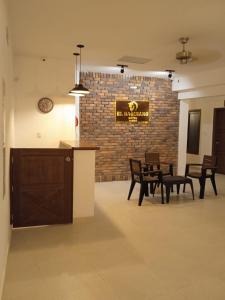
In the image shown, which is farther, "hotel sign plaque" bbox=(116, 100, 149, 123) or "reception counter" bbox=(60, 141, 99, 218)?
"hotel sign plaque" bbox=(116, 100, 149, 123)

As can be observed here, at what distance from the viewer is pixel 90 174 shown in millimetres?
4254

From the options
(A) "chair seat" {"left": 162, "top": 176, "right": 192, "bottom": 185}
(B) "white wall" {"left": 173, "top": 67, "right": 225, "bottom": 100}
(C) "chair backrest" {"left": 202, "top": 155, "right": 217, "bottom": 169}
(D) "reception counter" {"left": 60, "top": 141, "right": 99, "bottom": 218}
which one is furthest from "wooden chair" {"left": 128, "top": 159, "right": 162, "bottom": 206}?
(B) "white wall" {"left": 173, "top": 67, "right": 225, "bottom": 100}

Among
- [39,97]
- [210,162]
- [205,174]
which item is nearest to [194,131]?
[210,162]

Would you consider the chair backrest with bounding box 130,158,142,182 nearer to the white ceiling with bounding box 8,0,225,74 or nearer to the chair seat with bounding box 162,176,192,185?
the chair seat with bounding box 162,176,192,185

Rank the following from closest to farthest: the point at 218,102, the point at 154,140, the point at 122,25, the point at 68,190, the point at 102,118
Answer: the point at 122,25 < the point at 68,190 < the point at 102,118 < the point at 154,140 < the point at 218,102

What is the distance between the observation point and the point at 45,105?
18.0ft

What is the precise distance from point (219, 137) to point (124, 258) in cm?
677

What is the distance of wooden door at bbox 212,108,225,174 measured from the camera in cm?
862

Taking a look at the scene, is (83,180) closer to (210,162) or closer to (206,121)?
(210,162)

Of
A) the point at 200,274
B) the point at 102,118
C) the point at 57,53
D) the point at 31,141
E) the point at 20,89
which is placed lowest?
the point at 200,274

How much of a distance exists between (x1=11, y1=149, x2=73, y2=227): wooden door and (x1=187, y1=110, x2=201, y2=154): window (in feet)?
21.9

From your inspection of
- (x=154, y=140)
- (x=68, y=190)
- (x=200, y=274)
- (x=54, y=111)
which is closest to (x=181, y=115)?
(x=154, y=140)

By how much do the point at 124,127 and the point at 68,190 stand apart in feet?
11.2

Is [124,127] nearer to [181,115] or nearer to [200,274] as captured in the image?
[181,115]
